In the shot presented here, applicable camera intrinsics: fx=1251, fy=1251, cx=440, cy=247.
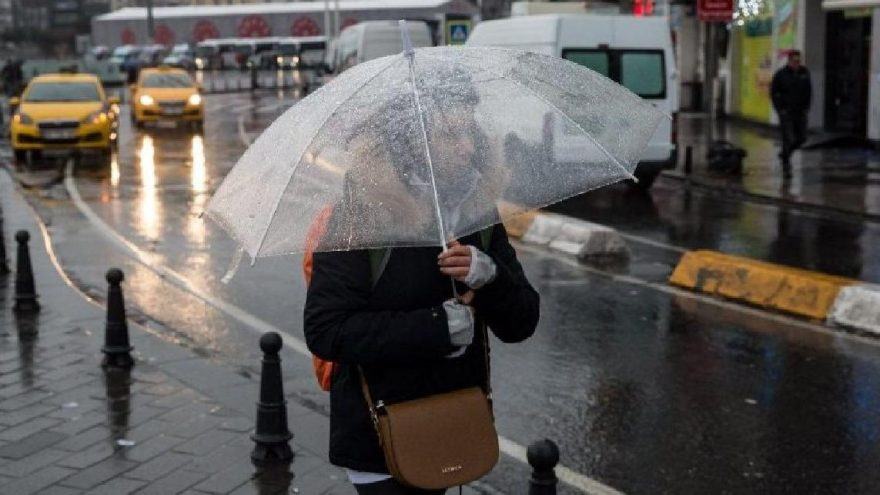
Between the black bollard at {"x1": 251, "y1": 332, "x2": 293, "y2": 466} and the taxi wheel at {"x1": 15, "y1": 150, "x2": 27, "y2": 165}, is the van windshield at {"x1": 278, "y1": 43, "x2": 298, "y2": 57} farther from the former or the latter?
the black bollard at {"x1": 251, "y1": 332, "x2": 293, "y2": 466}

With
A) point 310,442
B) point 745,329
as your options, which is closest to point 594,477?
point 310,442

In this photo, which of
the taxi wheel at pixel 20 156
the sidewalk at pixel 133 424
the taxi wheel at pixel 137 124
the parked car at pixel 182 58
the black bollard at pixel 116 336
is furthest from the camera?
the parked car at pixel 182 58

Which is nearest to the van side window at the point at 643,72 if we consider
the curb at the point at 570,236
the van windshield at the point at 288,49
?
the curb at the point at 570,236

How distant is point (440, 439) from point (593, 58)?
49.2 feet

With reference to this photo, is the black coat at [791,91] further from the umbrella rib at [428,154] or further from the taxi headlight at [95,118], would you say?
the umbrella rib at [428,154]

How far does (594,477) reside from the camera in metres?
6.09

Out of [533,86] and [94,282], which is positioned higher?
[533,86]

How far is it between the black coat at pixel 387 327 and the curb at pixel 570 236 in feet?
28.9

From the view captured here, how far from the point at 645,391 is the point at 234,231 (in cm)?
442

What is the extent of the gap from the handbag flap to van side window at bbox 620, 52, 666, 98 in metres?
15.2

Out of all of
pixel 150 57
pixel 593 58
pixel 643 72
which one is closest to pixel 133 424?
pixel 593 58

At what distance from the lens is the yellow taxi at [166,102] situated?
32.1 metres

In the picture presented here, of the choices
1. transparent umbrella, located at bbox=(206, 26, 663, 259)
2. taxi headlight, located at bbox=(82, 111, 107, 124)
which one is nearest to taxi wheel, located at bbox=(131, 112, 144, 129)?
taxi headlight, located at bbox=(82, 111, 107, 124)

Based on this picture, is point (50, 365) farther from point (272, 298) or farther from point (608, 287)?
point (608, 287)
